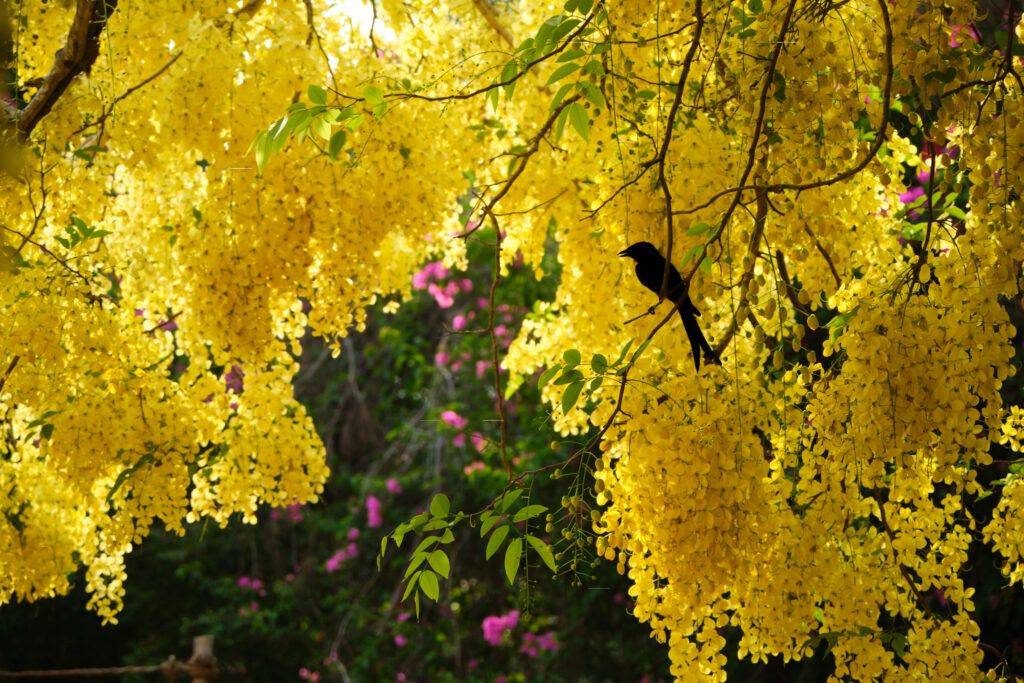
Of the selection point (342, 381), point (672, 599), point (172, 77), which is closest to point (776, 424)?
point (672, 599)

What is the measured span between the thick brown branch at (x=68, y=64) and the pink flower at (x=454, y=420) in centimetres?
294

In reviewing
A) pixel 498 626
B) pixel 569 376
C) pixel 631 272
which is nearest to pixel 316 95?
pixel 569 376

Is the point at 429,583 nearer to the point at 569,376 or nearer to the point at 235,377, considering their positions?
the point at 569,376

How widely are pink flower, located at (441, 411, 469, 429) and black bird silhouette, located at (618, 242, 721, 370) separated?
10.9ft

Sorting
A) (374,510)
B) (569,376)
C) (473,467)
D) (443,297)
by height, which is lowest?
(569,376)

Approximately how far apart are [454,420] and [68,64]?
313 cm

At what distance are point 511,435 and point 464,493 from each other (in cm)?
45

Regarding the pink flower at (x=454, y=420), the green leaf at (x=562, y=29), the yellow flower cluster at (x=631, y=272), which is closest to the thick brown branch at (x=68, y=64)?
the yellow flower cluster at (x=631, y=272)

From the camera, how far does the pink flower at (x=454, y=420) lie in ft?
16.3

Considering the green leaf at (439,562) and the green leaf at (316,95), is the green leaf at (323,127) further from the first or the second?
the green leaf at (439,562)

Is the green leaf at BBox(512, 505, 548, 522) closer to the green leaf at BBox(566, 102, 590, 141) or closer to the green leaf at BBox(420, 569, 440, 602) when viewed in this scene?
the green leaf at BBox(420, 569, 440, 602)

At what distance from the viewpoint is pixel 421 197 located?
2.60m

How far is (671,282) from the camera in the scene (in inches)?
59.6

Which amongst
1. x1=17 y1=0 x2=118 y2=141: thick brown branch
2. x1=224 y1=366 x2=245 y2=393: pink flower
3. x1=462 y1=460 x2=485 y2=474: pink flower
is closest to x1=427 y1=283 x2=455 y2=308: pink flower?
x1=462 y1=460 x2=485 y2=474: pink flower
